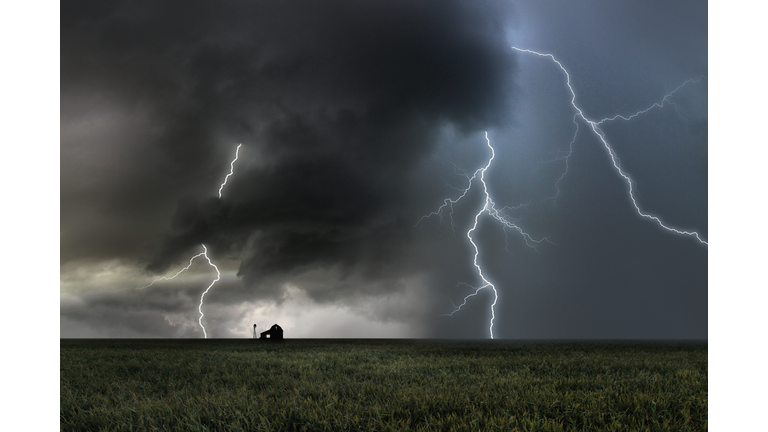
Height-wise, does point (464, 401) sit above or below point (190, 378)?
above

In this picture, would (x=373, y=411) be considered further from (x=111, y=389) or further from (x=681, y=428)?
(x=111, y=389)

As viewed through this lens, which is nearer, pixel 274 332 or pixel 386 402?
pixel 386 402

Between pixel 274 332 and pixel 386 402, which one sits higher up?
pixel 386 402

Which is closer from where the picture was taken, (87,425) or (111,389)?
(87,425)

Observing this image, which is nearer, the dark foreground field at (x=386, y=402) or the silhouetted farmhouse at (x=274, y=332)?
the dark foreground field at (x=386, y=402)

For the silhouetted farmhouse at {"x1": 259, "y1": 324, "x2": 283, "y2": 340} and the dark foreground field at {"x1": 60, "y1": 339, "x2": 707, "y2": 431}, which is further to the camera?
the silhouetted farmhouse at {"x1": 259, "y1": 324, "x2": 283, "y2": 340}

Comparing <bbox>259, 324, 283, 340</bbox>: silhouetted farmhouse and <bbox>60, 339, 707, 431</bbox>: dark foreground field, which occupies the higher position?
<bbox>60, 339, 707, 431</bbox>: dark foreground field

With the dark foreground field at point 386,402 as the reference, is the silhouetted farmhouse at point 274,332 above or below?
below

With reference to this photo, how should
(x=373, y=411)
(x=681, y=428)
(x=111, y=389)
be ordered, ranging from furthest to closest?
(x=111, y=389) → (x=373, y=411) → (x=681, y=428)
